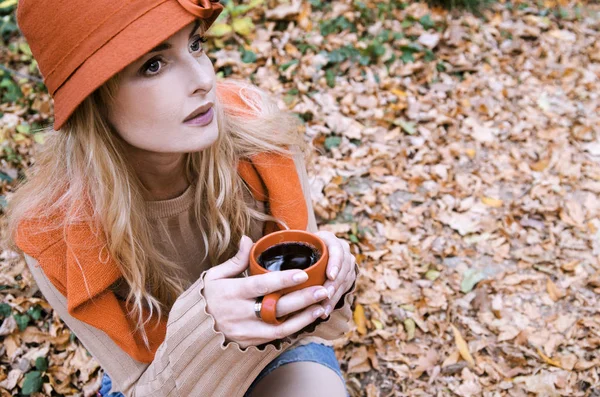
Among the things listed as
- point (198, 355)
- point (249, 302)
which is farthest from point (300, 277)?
point (198, 355)

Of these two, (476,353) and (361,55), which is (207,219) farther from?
(361,55)

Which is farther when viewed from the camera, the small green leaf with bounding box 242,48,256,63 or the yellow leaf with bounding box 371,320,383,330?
the small green leaf with bounding box 242,48,256,63

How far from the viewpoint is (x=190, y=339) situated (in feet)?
5.29

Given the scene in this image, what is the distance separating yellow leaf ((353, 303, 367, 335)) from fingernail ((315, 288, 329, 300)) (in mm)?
1580

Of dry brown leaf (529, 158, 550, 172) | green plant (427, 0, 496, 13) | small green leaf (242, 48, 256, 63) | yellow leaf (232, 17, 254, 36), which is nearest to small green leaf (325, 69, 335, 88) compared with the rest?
small green leaf (242, 48, 256, 63)

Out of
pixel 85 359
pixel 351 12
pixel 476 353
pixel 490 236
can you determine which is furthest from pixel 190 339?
pixel 351 12

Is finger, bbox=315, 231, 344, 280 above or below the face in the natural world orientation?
below

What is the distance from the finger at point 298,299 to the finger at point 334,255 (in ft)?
0.21

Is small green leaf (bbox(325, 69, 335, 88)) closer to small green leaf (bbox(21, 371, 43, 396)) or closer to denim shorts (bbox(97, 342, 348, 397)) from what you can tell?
denim shorts (bbox(97, 342, 348, 397))

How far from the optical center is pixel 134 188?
186 cm

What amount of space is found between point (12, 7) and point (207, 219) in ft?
12.2

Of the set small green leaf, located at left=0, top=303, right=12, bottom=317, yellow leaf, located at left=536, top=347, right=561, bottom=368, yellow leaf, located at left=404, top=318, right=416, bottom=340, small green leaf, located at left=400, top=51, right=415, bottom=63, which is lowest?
yellow leaf, located at left=536, top=347, right=561, bottom=368

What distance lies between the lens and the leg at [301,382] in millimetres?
1957

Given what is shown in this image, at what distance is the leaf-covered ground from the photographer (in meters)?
2.79
